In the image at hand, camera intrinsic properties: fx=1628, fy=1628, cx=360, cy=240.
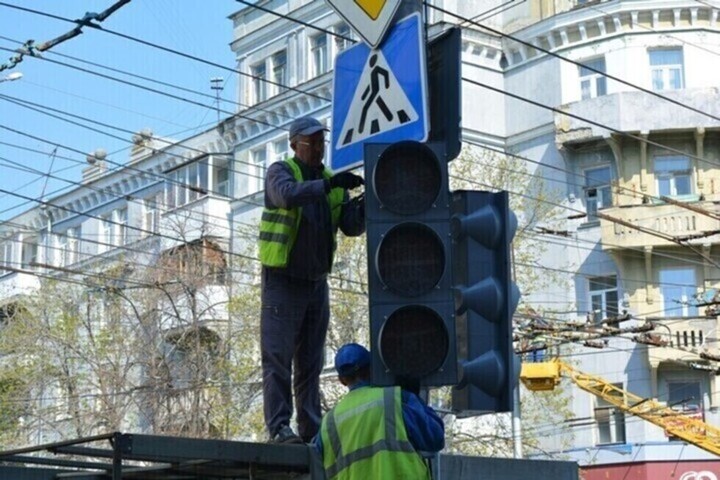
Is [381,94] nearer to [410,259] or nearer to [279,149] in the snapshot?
→ [410,259]

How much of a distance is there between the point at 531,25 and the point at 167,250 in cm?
1123

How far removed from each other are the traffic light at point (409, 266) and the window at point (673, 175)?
33914mm

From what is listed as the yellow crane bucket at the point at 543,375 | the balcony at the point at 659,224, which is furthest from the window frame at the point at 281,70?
the yellow crane bucket at the point at 543,375

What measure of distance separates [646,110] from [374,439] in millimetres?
34140

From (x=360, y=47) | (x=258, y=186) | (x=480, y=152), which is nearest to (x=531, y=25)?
(x=480, y=152)

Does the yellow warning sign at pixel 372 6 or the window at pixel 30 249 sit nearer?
the yellow warning sign at pixel 372 6

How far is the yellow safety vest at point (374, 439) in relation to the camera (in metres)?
6.43

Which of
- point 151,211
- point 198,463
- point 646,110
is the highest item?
point 646,110

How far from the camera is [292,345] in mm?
8633

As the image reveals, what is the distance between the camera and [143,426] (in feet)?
128

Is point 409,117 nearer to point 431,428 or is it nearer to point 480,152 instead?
point 431,428

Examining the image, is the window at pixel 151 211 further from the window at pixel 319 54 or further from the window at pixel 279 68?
the window at pixel 319 54

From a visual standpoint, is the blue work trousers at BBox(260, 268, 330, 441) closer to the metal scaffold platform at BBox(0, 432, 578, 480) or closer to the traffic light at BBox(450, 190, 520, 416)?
the metal scaffold platform at BBox(0, 432, 578, 480)

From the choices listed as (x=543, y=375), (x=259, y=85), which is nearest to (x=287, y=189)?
(x=543, y=375)
